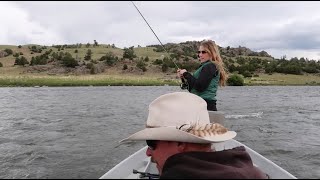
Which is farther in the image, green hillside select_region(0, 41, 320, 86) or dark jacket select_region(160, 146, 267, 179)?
green hillside select_region(0, 41, 320, 86)

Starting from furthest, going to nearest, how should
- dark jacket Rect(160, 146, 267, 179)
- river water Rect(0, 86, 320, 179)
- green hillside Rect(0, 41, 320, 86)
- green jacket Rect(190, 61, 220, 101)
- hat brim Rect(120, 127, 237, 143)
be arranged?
1. green hillside Rect(0, 41, 320, 86)
2. river water Rect(0, 86, 320, 179)
3. green jacket Rect(190, 61, 220, 101)
4. hat brim Rect(120, 127, 237, 143)
5. dark jacket Rect(160, 146, 267, 179)

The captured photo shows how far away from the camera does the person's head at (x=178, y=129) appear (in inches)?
145

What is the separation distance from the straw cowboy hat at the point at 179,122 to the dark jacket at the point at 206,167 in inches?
10.2

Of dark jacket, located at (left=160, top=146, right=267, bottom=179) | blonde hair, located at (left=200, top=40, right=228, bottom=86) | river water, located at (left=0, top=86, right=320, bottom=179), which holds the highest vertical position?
blonde hair, located at (left=200, top=40, right=228, bottom=86)

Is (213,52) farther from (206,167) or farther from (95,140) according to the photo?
(95,140)

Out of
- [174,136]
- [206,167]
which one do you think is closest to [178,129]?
[174,136]

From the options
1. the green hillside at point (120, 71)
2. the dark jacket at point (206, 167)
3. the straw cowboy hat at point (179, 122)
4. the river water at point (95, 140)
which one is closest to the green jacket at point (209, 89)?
the river water at point (95, 140)

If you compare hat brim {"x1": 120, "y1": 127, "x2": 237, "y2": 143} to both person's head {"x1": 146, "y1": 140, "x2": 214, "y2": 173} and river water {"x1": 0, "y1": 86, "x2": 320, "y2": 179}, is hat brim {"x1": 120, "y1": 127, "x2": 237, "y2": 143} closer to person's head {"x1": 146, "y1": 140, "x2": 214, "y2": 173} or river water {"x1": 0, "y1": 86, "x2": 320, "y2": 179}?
person's head {"x1": 146, "y1": 140, "x2": 214, "y2": 173}

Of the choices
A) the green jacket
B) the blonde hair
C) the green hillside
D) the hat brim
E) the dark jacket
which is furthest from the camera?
the green hillside

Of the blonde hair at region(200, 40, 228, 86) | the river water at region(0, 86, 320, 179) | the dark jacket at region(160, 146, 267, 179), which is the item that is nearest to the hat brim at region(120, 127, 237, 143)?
the dark jacket at region(160, 146, 267, 179)

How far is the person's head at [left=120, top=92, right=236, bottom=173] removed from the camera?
145 inches

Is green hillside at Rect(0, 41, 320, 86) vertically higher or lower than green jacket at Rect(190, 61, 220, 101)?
lower

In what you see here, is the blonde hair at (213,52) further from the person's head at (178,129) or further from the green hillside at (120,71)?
the green hillside at (120,71)

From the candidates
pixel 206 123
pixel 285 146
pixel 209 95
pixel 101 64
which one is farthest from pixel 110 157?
pixel 101 64
